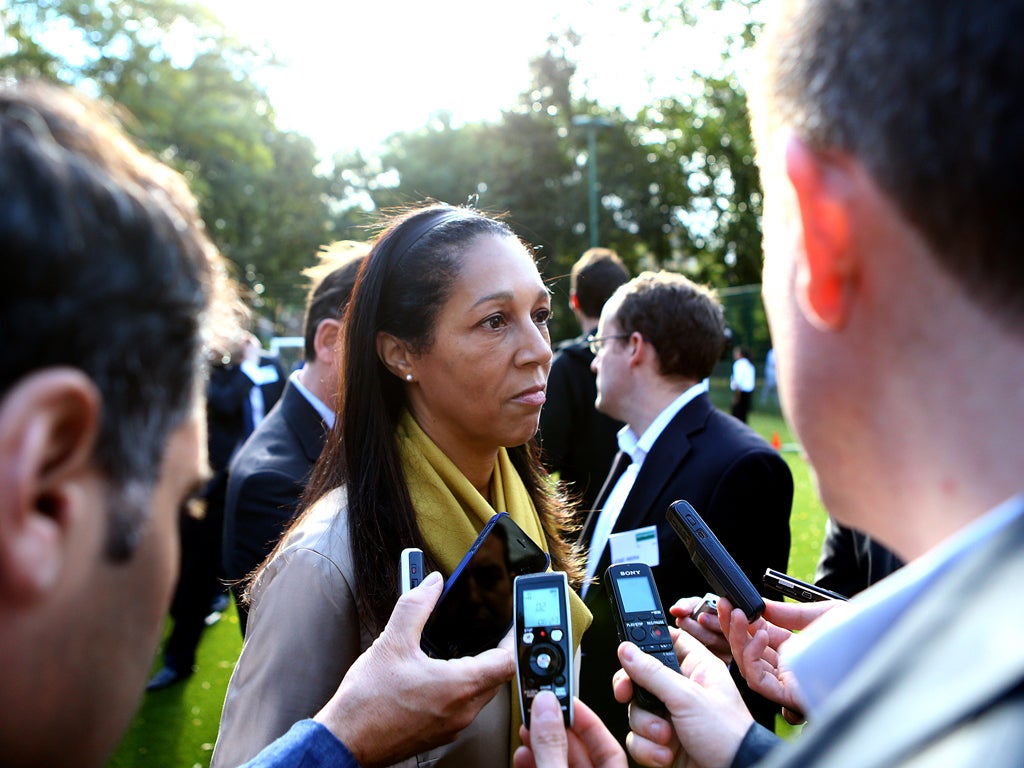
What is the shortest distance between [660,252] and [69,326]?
1406 inches

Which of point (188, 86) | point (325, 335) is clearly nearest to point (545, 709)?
point (325, 335)

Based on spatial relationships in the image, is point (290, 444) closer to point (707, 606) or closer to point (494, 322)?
point (494, 322)

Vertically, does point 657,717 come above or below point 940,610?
below

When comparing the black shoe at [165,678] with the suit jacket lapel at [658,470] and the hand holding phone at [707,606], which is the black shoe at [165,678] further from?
the hand holding phone at [707,606]

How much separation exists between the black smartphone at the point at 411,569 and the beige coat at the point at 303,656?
1.09ft

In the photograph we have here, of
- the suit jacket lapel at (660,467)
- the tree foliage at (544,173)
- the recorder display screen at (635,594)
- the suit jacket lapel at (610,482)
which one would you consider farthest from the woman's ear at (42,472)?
the tree foliage at (544,173)

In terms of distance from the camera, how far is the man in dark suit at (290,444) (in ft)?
12.1

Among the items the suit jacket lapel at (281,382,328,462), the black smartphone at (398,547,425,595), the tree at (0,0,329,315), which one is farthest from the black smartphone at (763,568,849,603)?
the tree at (0,0,329,315)

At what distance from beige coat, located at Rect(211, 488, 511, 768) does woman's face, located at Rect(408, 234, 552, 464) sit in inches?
23.1

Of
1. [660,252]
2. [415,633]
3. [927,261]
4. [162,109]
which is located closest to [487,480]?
[415,633]

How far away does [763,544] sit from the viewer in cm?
340

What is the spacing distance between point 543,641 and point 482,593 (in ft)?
1.27

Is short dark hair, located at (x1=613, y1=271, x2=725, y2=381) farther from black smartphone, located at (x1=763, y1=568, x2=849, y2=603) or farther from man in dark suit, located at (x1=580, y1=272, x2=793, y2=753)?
black smartphone, located at (x1=763, y1=568, x2=849, y2=603)

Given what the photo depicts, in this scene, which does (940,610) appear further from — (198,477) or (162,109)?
(162,109)
